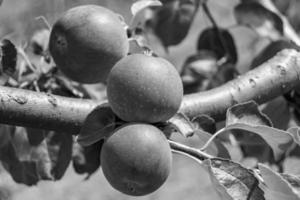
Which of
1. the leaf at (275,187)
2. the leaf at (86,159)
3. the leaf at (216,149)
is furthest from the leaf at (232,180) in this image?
the leaf at (86,159)

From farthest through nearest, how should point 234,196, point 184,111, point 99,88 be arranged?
point 99,88
point 184,111
point 234,196

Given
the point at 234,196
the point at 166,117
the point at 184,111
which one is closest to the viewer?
the point at 234,196

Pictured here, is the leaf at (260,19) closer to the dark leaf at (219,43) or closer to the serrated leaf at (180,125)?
the dark leaf at (219,43)

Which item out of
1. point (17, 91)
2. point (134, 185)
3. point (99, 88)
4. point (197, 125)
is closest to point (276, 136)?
point (197, 125)

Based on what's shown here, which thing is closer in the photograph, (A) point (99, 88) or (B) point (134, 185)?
(B) point (134, 185)

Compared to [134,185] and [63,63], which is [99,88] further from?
[134,185]
